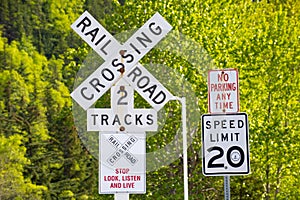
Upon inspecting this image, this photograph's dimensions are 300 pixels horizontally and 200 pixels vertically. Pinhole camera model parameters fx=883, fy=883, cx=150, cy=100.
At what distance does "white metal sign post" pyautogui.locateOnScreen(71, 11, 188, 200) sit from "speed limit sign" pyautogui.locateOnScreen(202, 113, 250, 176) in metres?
1.65

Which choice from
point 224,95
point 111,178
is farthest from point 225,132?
point 111,178

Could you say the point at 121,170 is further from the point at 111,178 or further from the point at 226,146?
the point at 226,146

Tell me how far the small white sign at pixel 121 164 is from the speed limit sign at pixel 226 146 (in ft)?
7.23

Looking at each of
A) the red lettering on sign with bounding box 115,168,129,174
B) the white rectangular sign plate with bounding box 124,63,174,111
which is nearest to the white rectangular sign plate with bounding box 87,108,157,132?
the white rectangular sign plate with bounding box 124,63,174,111

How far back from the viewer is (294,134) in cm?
2625

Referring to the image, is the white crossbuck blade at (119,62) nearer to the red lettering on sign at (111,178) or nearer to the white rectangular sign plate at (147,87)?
the white rectangular sign plate at (147,87)

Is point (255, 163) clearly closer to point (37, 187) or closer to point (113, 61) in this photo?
point (113, 61)

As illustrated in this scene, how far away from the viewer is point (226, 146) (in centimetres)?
873

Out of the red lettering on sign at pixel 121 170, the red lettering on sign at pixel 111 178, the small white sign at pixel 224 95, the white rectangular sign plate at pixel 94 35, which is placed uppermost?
the white rectangular sign plate at pixel 94 35

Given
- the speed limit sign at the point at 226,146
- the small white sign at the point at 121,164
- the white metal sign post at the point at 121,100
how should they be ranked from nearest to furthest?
the speed limit sign at the point at 226,146, the white metal sign post at the point at 121,100, the small white sign at the point at 121,164

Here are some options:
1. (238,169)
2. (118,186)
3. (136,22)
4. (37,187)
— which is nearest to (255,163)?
(136,22)

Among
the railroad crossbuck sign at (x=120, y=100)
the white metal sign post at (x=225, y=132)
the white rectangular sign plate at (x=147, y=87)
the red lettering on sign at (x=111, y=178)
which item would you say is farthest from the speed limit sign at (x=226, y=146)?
the red lettering on sign at (x=111, y=178)

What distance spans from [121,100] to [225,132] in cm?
244

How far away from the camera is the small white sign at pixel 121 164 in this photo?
1084 cm
